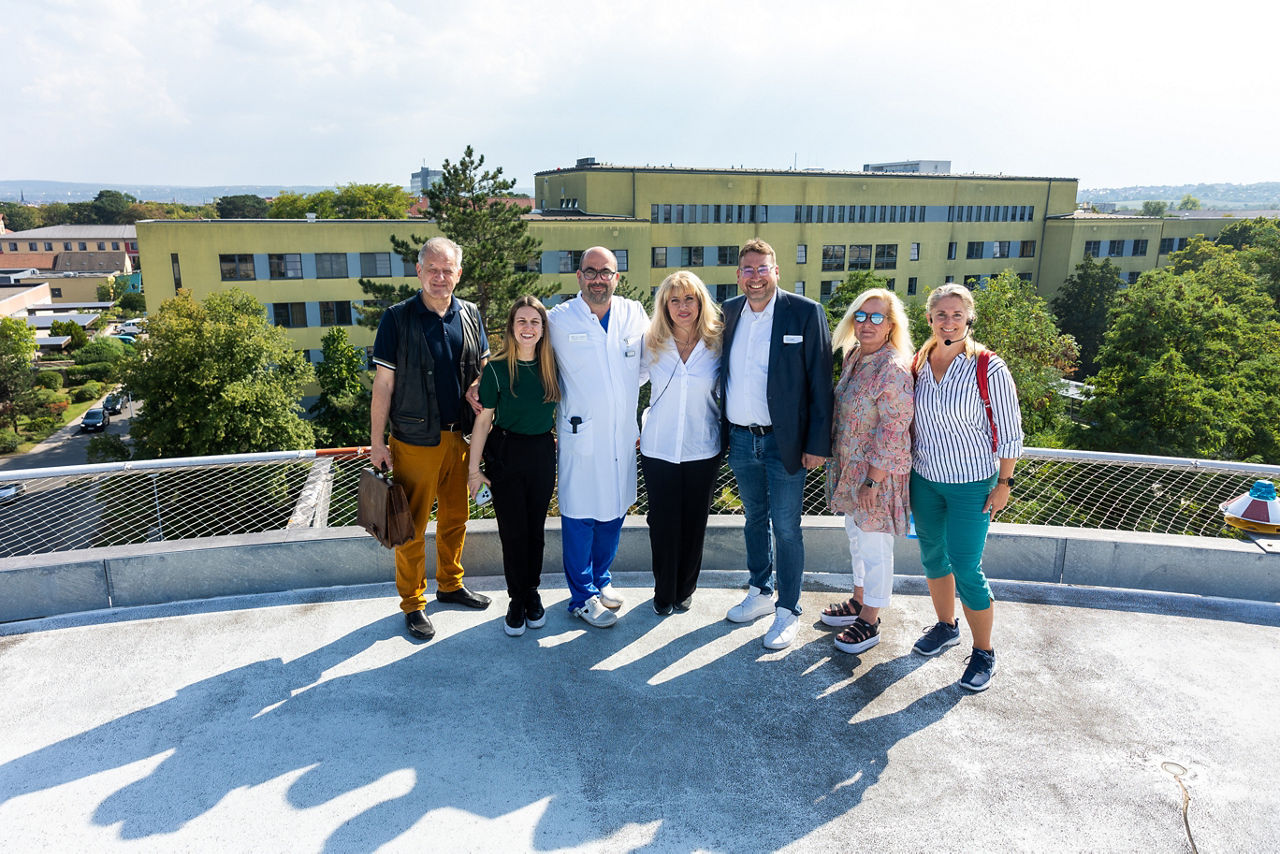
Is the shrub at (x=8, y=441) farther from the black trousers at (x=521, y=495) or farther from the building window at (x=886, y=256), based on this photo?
the building window at (x=886, y=256)

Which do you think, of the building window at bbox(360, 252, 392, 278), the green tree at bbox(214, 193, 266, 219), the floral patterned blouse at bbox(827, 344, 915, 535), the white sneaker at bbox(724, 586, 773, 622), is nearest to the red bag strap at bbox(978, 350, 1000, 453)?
the floral patterned blouse at bbox(827, 344, 915, 535)

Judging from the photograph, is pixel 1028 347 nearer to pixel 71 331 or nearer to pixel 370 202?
pixel 370 202

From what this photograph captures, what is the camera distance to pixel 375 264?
4031 centimetres

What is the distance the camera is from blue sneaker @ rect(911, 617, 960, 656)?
385cm

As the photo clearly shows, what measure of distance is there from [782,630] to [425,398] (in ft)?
7.02

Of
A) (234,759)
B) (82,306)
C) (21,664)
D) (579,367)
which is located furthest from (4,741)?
(82,306)

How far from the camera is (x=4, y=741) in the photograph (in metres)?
3.12

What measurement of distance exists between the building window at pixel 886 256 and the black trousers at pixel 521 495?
53.7 m

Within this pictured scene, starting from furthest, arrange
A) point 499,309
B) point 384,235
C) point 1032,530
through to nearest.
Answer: point 384,235 < point 499,309 < point 1032,530

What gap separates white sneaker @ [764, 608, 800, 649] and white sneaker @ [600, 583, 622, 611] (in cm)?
81

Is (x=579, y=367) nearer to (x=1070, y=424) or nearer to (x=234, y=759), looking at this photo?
(x=234, y=759)

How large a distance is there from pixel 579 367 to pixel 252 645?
2.12 m

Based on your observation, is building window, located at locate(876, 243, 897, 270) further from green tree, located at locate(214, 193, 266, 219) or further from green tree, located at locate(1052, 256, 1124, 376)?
green tree, located at locate(214, 193, 266, 219)

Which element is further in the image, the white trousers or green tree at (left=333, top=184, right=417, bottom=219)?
green tree at (left=333, top=184, right=417, bottom=219)
